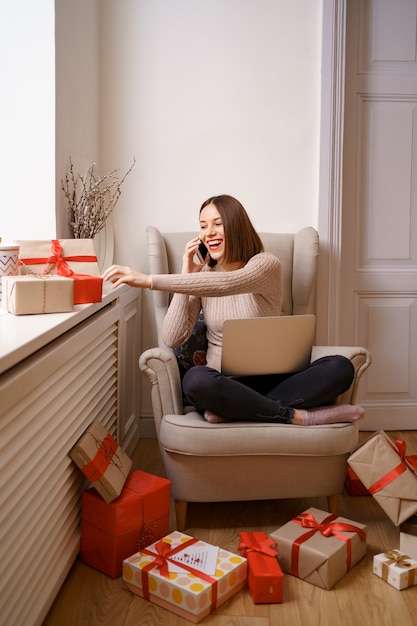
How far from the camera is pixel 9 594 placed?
1361 millimetres

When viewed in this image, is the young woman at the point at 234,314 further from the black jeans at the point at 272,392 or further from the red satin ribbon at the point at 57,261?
the red satin ribbon at the point at 57,261

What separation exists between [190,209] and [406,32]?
4.36ft

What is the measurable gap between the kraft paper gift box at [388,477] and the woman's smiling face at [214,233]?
0.87 m

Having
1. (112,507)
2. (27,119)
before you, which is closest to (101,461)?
(112,507)

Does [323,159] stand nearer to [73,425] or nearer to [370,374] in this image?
[370,374]

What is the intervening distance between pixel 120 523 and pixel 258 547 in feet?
1.34

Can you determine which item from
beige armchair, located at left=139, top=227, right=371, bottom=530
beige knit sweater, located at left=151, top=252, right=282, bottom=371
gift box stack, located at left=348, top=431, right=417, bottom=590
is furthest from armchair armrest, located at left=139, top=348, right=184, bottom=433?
gift box stack, located at left=348, top=431, right=417, bottom=590

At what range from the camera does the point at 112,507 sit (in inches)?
72.3

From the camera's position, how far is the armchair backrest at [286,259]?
2771mm

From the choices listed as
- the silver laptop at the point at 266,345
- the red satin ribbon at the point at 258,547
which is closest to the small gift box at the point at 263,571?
the red satin ribbon at the point at 258,547

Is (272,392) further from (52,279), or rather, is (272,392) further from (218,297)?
(52,279)

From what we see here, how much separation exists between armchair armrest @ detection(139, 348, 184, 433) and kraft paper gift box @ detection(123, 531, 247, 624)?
19.1 inches

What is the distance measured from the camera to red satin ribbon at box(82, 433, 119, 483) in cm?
185

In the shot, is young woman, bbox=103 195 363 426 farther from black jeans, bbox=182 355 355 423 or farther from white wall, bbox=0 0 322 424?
white wall, bbox=0 0 322 424
